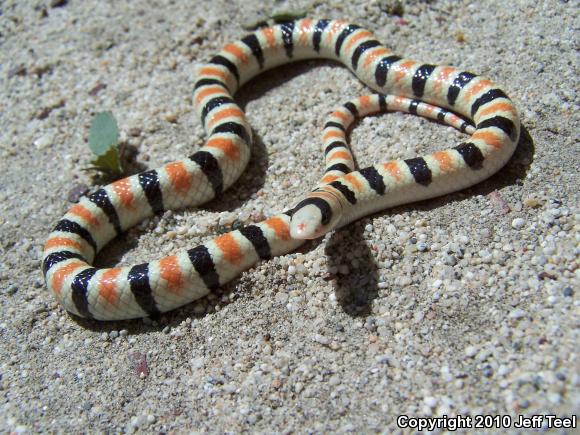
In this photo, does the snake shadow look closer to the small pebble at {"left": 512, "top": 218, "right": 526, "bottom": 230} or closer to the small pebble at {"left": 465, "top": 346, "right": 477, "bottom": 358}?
the small pebble at {"left": 512, "top": 218, "right": 526, "bottom": 230}

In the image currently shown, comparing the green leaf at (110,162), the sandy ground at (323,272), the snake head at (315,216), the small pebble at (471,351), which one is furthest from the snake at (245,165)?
the small pebble at (471,351)

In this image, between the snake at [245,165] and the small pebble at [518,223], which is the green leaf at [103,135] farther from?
the small pebble at [518,223]

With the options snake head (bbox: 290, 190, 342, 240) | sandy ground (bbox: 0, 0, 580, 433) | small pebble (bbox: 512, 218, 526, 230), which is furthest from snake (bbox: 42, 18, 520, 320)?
small pebble (bbox: 512, 218, 526, 230)

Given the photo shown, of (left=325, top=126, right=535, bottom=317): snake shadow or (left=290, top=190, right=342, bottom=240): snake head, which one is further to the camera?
(left=325, top=126, right=535, bottom=317): snake shadow

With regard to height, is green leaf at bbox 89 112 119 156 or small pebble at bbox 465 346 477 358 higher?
green leaf at bbox 89 112 119 156

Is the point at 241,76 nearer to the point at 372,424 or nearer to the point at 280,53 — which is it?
the point at 280,53

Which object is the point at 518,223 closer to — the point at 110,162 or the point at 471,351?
the point at 471,351
